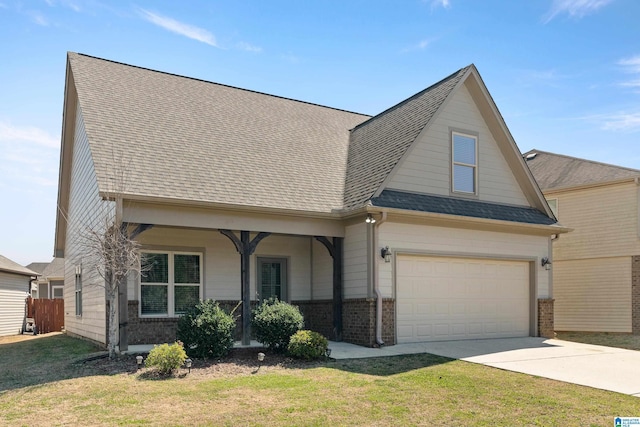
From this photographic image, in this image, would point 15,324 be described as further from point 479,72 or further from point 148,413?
point 479,72

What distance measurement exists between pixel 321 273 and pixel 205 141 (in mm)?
4953

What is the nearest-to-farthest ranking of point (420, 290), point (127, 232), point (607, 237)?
point (127, 232), point (420, 290), point (607, 237)

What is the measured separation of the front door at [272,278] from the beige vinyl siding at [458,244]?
3622 mm

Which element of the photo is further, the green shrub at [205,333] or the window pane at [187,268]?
the window pane at [187,268]

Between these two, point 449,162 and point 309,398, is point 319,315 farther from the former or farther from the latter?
point 309,398

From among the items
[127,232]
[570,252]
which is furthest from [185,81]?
[570,252]

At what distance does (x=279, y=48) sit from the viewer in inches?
569

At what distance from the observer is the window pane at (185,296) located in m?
14.2

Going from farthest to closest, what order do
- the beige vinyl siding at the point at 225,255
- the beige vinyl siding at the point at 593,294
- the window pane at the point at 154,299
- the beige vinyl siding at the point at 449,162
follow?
the beige vinyl siding at the point at 593,294, the beige vinyl siding at the point at 449,162, the beige vinyl siding at the point at 225,255, the window pane at the point at 154,299

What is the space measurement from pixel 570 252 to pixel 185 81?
15544mm

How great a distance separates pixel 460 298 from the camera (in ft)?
49.0

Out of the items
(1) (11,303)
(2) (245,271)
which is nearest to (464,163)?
(2) (245,271)

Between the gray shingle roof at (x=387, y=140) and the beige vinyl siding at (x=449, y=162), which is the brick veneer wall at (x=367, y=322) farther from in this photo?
the beige vinyl siding at (x=449, y=162)

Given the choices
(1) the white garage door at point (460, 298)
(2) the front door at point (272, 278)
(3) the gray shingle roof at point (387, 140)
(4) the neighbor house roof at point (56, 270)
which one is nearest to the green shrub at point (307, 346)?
(1) the white garage door at point (460, 298)
